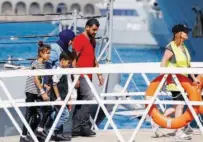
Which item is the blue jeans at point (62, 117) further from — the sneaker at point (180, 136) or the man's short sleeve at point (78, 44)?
the sneaker at point (180, 136)

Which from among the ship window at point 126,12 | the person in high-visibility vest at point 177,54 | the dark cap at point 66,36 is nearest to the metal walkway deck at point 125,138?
the person in high-visibility vest at point 177,54

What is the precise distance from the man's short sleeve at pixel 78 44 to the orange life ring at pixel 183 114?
3.82ft

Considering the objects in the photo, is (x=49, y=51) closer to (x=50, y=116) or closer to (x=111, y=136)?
(x=50, y=116)

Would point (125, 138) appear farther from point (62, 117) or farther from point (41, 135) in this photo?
point (41, 135)

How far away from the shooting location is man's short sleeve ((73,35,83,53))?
10.9 m

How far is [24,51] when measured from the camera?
180ft

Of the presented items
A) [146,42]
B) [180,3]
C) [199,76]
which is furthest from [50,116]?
[146,42]

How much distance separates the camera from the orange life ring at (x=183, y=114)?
10367 millimetres

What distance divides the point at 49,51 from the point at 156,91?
1534mm

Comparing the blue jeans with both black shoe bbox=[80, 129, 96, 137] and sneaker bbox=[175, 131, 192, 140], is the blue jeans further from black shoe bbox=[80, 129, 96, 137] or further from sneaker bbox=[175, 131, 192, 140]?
sneaker bbox=[175, 131, 192, 140]

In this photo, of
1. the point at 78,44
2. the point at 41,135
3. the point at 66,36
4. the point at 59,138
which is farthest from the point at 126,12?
the point at 41,135

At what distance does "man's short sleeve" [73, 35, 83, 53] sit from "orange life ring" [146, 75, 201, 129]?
116cm

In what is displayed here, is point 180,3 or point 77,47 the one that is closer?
point 77,47

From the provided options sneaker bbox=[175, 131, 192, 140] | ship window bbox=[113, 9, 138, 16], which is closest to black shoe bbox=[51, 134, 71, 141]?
sneaker bbox=[175, 131, 192, 140]
